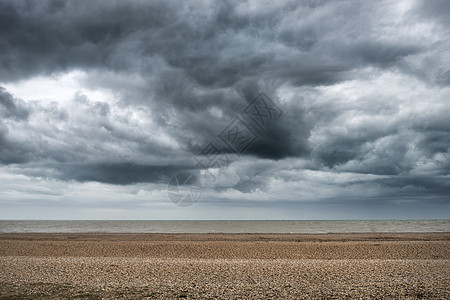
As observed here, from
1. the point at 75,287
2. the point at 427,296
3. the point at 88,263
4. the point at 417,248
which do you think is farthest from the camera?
the point at 417,248

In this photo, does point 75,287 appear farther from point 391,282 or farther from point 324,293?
point 391,282

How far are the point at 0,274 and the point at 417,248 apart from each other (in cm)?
3626

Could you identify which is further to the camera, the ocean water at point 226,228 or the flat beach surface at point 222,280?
the ocean water at point 226,228

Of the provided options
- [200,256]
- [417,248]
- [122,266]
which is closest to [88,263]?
[122,266]

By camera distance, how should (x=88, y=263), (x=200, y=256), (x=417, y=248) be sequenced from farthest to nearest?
(x=417, y=248) < (x=200, y=256) < (x=88, y=263)

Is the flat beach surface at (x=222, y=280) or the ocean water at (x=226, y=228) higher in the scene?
the flat beach surface at (x=222, y=280)

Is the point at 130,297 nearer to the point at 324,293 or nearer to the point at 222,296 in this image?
the point at 222,296

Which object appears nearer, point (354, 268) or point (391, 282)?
point (391, 282)

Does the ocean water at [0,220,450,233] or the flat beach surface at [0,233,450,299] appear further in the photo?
the ocean water at [0,220,450,233]

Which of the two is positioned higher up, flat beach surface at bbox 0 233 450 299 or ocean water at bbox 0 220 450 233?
flat beach surface at bbox 0 233 450 299

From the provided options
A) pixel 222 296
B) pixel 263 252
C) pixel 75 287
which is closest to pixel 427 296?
pixel 222 296

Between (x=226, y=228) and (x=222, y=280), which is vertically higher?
(x=222, y=280)

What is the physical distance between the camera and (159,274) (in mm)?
19594

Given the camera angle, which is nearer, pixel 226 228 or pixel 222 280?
pixel 222 280
